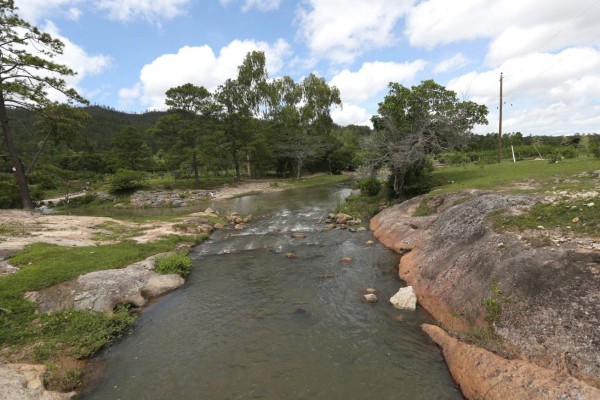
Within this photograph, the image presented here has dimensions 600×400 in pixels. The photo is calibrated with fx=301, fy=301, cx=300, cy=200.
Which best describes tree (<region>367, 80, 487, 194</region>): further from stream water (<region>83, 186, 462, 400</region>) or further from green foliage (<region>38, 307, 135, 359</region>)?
green foliage (<region>38, 307, 135, 359</region>)

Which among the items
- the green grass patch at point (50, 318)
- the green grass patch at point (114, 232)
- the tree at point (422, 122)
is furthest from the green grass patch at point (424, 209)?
the green grass patch at point (114, 232)

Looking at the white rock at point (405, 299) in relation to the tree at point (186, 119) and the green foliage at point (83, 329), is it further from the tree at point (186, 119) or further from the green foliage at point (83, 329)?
the tree at point (186, 119)

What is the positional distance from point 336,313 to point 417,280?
400 cm

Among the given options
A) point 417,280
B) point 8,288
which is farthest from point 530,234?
point 8,288

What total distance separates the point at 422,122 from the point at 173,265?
849 inches

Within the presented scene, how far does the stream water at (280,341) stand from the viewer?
7535 mm

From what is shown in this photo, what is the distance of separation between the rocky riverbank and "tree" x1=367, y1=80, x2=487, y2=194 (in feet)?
38.9

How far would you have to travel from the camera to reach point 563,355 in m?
6.42

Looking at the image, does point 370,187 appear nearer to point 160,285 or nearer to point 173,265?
point 173,265

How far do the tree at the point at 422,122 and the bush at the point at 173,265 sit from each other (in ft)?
55.4

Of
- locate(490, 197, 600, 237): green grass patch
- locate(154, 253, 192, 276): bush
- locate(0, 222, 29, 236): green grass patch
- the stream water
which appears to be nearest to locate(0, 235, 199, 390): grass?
the stream water

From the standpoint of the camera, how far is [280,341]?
940 cm

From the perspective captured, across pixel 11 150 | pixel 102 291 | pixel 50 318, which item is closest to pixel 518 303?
pixel 102 291

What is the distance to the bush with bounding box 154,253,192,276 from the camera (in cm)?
1437
